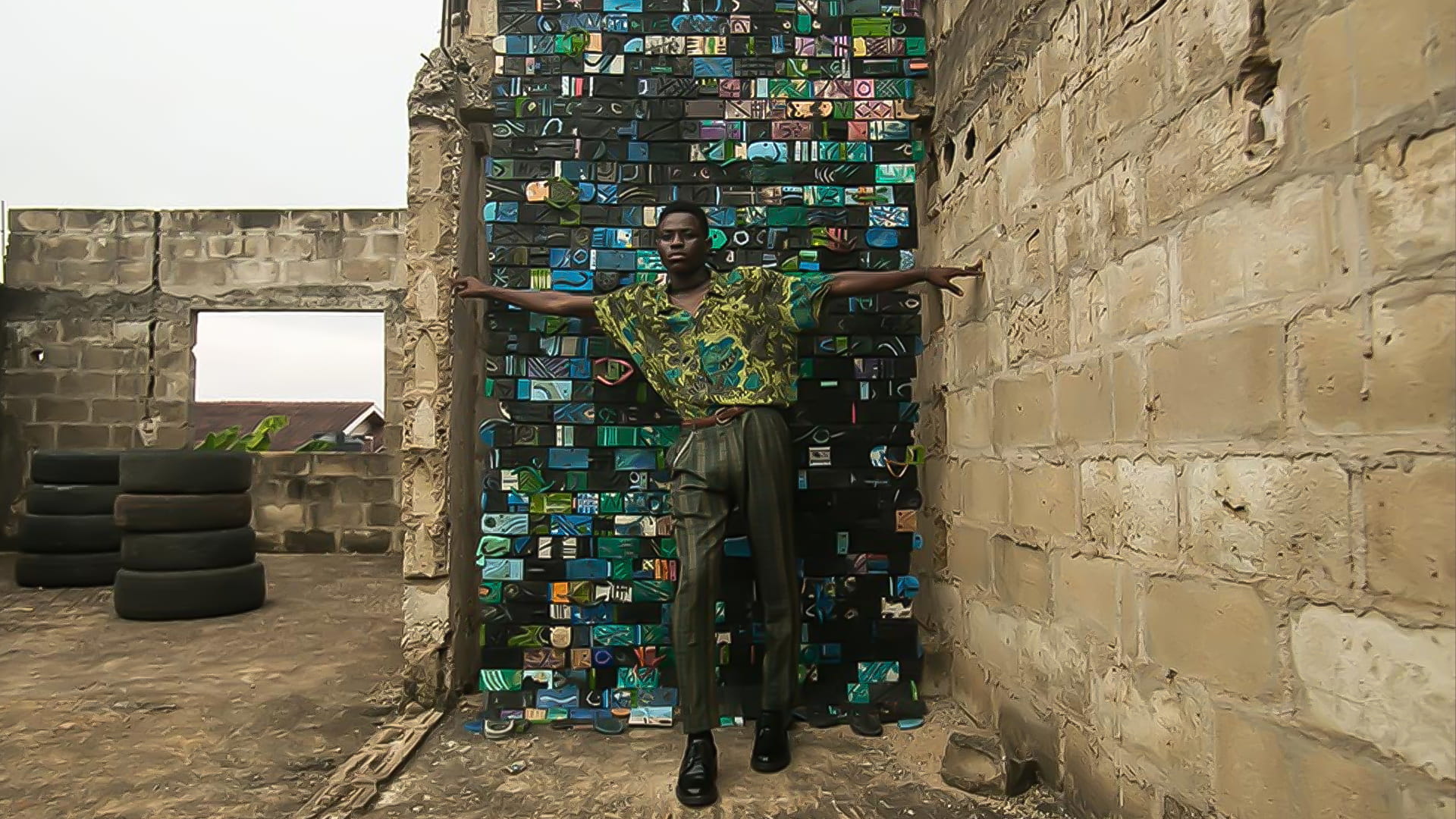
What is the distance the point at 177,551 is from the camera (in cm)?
511

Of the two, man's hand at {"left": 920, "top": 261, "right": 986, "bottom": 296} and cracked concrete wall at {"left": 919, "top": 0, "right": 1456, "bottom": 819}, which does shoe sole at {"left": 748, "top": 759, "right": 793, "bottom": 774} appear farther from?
man's hand at {"left": 920, "top": 261, "right": 986, "bottom": 296}

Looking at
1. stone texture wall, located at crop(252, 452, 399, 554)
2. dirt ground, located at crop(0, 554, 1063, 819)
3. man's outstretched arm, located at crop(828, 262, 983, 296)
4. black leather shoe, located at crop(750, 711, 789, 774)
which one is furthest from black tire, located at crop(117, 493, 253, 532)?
man's outstretched arm, located at crop(828, 262, 983, 296)

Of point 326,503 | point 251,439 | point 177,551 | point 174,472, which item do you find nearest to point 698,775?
point 177,551

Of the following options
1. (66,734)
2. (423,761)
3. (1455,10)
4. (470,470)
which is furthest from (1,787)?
(1455,10)

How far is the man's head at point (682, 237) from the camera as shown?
285 centimetres

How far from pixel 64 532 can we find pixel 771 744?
230 inches

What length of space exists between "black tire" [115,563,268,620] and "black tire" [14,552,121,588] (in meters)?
1.32

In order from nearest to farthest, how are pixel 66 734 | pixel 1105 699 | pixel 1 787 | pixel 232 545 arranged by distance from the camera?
pixel 1105 699
pixel 1 787
pixel 66 734
pixel 232 545

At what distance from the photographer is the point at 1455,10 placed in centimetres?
123

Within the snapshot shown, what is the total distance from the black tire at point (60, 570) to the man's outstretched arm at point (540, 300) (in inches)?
188

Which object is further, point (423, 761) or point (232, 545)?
point (232, 545)

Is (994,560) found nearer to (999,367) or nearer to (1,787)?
(999,367)

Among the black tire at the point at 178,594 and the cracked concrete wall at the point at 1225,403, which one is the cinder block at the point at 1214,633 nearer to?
the cracked concrete wall at the point at 1225,403

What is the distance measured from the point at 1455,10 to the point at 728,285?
1927 millimetres
